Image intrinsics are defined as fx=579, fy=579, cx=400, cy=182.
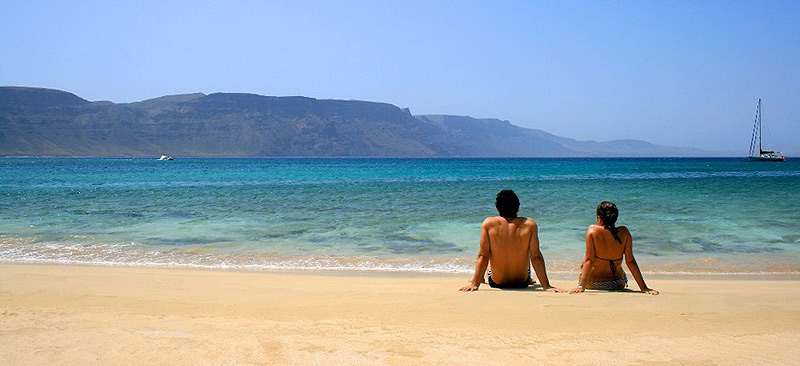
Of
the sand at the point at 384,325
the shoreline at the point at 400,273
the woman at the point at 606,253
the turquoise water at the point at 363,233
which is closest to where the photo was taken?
the sand at the point at 384,325

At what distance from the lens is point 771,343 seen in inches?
162

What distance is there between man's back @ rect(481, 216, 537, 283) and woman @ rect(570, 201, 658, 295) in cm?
63

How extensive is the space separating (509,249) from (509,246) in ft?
0.12

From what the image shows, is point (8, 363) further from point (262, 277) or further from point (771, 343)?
point (771, 343)

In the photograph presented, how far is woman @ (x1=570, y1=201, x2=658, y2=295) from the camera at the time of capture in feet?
20.2

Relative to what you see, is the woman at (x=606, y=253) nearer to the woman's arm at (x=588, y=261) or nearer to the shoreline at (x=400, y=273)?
the woman's arm at (x=588, y=261)

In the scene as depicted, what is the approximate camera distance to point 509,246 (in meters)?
6.18

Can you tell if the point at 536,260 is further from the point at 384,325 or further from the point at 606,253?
the point at 384,325

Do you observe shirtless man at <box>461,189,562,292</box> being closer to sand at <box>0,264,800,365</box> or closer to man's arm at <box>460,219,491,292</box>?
man's arm at <box>460,219,491,292</box>

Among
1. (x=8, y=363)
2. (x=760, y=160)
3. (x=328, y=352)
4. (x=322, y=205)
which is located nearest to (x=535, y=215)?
(x=322, y=205)

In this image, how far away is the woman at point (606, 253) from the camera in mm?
6152

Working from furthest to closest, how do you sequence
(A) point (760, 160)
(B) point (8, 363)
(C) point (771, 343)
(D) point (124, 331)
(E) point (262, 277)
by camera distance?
(A) point (760, 160) → (E) point (262, 277) → (D) point (124, 331) → (C) point (771, 343) → (B) point (8, 363)

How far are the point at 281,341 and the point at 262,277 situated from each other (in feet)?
12.3

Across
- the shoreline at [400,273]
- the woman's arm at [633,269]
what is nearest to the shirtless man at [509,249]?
the woman's arm at [633,269]
